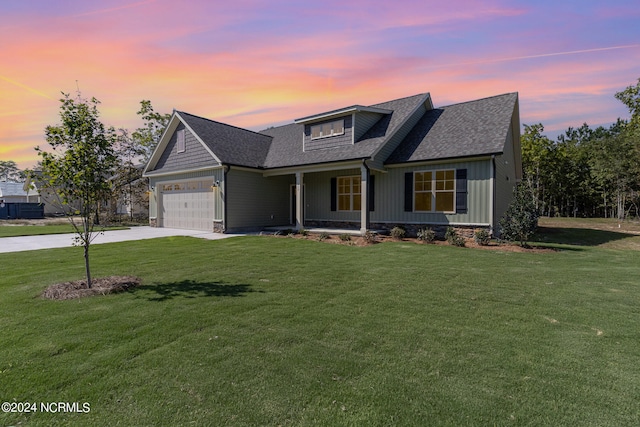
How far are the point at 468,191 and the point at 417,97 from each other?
5.85m

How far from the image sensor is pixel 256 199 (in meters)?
15.9

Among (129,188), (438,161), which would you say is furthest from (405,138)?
(129,188)

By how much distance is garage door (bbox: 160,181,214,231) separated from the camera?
15.5m

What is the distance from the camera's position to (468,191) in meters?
11.7

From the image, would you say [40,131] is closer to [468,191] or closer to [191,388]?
[191,388]

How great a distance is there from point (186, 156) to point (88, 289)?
12416mm

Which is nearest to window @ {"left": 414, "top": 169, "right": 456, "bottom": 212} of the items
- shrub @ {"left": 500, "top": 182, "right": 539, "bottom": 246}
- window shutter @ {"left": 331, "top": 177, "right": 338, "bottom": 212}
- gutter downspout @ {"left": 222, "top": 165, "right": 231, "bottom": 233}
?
shrub @ {"left": 500, "top": 182, "right": 539, "bottom": 246}

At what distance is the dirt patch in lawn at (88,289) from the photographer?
16.0ft

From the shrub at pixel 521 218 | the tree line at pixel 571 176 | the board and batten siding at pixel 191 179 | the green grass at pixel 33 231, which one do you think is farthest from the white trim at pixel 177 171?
the tree line at pixel 571 176

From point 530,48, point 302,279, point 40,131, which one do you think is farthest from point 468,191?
point 40,131

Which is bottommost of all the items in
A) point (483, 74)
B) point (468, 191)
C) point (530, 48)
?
point (468, 191)

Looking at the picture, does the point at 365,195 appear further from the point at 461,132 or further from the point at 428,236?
the point at 461,132

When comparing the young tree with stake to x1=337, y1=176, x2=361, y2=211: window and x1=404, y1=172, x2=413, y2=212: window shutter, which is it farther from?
x1=337, y1=176, x2=361, y2=211: window

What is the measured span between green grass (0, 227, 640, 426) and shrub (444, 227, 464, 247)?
415cm
